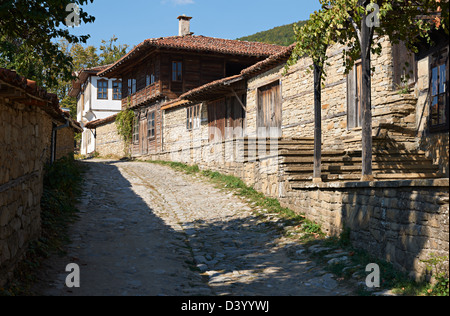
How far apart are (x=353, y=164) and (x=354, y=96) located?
2.21 metres

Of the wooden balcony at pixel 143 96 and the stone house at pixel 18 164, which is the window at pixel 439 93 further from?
the wooden balcony at pixel 143 96

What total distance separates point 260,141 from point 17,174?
6448 mm

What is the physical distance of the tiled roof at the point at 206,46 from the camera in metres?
20.2

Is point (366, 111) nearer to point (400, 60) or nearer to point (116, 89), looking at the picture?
point (400, 60)

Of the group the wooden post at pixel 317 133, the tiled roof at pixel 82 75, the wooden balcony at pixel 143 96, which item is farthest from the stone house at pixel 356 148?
the tiled roof at pixel 82 75

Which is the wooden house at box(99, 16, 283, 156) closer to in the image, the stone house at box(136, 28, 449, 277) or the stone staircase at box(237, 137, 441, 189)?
the stone house at box(136, 28, 449, 277)

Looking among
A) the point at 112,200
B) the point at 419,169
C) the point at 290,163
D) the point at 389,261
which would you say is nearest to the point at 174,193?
the point at 112,200

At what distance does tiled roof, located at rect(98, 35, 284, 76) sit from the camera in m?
20.2

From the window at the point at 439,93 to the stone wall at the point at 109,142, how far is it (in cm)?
1990

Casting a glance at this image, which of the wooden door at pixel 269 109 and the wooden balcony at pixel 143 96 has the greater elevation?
the wooden balcony at pixel 143 96

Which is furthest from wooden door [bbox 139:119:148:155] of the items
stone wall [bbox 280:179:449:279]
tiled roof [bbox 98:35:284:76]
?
stone wall [bbox 280:179:449:279]

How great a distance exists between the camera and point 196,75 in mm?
21469

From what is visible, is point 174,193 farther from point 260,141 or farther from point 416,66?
point 416,66

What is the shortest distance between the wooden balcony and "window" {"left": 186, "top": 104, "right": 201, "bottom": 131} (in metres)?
2.66
